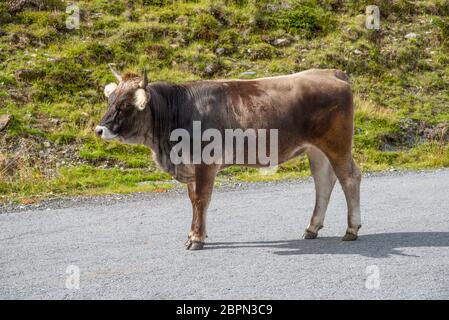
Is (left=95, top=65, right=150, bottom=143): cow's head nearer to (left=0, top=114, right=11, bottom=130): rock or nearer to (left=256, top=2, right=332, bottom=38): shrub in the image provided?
(left=0, top=114, right=11, bottom=130): rock

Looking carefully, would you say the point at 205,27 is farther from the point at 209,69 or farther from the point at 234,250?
the point at 234,250

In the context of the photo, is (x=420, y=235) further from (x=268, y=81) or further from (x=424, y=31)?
(x=424, y=31)

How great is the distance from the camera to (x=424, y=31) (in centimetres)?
2589

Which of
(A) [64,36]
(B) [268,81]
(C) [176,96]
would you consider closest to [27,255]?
(C) [176,96]

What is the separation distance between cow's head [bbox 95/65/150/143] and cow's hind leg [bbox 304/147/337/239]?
240cm

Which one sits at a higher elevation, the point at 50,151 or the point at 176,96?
the point at 176,96

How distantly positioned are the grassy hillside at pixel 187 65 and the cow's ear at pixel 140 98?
4768 mm

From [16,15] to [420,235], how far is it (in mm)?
17526

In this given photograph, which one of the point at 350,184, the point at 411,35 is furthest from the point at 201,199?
the point at 411,35

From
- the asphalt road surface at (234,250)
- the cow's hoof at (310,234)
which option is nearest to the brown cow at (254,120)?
the cow's hoof at (310,234)

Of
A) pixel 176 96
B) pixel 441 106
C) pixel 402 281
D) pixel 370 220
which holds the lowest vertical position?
pixel 441 106

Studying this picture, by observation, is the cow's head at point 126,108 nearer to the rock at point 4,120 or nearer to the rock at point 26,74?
the rock at point 4,120

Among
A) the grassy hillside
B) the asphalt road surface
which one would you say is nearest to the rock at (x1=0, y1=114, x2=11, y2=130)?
the grassy hillside

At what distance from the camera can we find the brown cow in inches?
360
